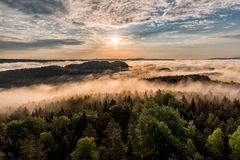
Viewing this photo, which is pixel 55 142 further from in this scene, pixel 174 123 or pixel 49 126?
pixel 174 123

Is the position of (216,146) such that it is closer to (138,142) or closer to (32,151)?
(138,142)

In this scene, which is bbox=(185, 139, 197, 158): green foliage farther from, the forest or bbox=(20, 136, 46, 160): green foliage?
bbox=(20, 136, 46, 160): green foliage

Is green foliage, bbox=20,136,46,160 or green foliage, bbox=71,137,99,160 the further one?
green foliage, bbox=20,136,46,160

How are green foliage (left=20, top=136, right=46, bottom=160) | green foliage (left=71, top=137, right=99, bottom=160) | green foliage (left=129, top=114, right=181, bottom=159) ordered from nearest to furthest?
1. green foliage (left=129, top=114, right=181, bottom=159)
2. green foliage (left=71, top=137, right=99, bottom=160)
3. green foliage (left=20, top=136, right=46, bottom=160)

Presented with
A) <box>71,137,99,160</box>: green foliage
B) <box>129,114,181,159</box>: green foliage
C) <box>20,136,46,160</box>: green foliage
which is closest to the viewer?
<box>129,114,181,159</box>: green foliage

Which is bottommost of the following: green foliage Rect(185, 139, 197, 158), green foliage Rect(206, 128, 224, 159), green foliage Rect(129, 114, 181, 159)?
green foliage Rect(206, 128, 224, 159)

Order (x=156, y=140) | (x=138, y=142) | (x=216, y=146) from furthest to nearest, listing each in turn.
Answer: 1. (x=216, y=146)
2. (x=138, y=142)
3. (x=156, y=140)

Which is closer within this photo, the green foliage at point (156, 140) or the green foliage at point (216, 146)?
the green foliage at point (156, 140)

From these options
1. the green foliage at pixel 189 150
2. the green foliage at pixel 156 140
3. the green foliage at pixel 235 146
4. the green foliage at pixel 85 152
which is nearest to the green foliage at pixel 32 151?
the green foliage at pixel 85 152

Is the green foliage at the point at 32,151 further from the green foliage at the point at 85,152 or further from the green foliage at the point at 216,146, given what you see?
the green foliage at the point at 216,146

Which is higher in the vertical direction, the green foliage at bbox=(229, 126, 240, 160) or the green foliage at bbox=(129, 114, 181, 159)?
the green foliage at bbox=(129, 114, 181, 159)

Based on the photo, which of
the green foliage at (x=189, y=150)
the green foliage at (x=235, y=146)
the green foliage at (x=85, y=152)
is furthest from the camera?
the green foliage at (x=85, y=152)

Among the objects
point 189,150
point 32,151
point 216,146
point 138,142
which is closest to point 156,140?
point 189,150

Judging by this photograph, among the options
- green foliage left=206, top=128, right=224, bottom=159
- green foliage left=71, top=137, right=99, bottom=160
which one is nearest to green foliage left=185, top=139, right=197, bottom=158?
green foliage left=206, top=128, right=224, bottom=159
